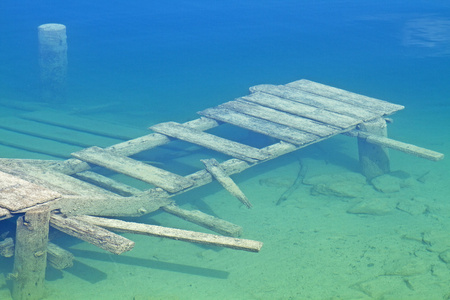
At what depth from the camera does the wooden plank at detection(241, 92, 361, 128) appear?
24.1 ft

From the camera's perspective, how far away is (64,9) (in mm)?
17859

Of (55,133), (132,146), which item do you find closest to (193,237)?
(132,146)

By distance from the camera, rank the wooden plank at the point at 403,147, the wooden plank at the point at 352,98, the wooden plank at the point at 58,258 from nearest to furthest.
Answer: the wooden plank at the point at 58,258
the wooden plank at the point at 403,147
the wooden plank at the point at 352,98

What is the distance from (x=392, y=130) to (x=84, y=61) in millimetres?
7322

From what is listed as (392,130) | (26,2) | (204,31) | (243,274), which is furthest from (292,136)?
(26,2)

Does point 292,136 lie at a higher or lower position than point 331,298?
higher

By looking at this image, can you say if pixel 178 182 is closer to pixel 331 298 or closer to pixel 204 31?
pixel 331 298

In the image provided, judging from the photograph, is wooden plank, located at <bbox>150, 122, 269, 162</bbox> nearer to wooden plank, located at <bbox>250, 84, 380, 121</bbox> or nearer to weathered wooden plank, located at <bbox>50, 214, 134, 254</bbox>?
wooden plank, located at <bbox>250, 84, 380, 121</bbox>

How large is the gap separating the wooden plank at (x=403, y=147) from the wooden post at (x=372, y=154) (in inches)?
6.7

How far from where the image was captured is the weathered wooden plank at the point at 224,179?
5863mm

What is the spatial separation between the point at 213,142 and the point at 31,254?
9.63 feet

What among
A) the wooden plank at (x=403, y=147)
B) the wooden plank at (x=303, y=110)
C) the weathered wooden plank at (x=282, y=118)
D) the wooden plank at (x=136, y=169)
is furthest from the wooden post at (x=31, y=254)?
the wooden plank at (x=403, y=147)

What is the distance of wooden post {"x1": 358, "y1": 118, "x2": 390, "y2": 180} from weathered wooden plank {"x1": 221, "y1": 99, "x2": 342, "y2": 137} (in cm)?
47

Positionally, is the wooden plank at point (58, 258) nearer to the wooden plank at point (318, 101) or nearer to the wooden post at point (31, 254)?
the wooden post at point (31, 254)
